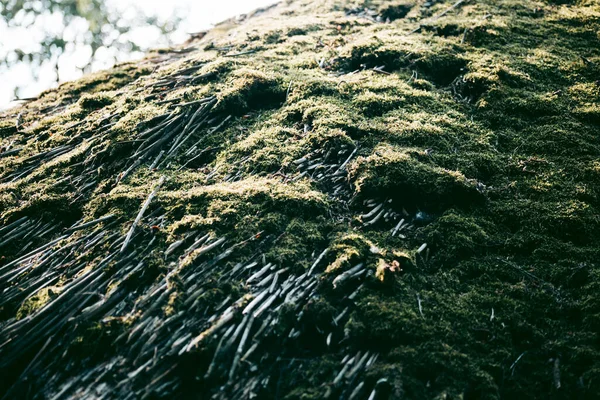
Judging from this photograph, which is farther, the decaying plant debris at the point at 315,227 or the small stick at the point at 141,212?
the small stick at the point at 141,212

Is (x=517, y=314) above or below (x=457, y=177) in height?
below

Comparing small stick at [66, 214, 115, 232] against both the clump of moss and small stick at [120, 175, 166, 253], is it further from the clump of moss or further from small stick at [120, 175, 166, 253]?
the clump of moss

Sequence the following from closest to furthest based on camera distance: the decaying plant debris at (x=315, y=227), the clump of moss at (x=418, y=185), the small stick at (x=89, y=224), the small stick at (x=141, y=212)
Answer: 1. the decaying plant debris at (x=315, y=227)
2. the small stick at (x=141, y=212)
3. the small stick at (x=89, y=224)
4. the clump of moss at (x=418, y=185)

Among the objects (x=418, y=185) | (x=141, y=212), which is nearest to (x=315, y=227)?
(x=418, y=185)

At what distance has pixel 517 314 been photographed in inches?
106

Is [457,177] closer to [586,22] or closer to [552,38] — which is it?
[552,38]

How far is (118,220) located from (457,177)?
9.35ft

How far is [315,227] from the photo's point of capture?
10.5 ft

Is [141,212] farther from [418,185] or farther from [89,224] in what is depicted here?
[418,185]

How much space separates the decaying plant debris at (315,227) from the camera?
241 centimetres

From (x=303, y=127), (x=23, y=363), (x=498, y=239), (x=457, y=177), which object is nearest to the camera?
(x=23, y=363)

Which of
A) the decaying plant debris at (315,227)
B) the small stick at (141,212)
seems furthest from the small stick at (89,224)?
the small stick at (141,212)

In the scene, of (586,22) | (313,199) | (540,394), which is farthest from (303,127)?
(586,22)

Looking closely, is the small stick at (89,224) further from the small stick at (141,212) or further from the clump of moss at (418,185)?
the clump of moss at (418,185)
